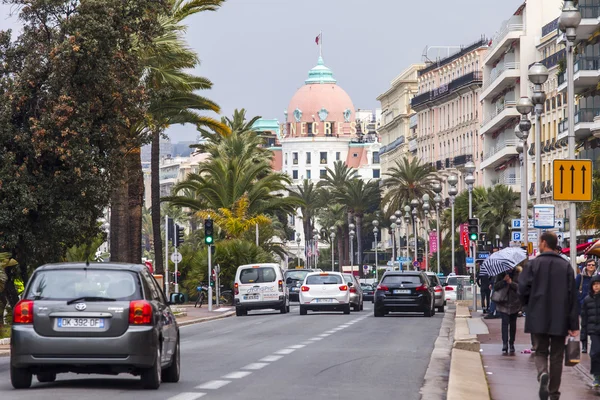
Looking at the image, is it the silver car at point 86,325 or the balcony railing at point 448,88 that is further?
the balcony railing at point 448,88

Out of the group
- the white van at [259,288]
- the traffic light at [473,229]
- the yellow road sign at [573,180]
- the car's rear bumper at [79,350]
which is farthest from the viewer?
the traffic light at [473,229]

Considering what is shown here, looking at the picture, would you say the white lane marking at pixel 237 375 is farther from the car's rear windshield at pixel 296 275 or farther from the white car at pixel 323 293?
the car's rear windshield at pixel 296 275

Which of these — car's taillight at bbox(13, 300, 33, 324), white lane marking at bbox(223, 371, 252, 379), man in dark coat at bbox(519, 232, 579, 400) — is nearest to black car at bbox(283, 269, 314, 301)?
white lane marking at bbox(223, 371, 252, 379)

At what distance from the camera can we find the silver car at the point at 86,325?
16.2m

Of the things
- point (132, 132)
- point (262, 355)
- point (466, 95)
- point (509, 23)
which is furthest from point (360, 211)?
point (262, 355)

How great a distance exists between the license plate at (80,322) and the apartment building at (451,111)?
10864cm

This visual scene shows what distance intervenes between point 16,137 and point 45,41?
288 cm

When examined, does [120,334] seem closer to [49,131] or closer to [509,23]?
[49,131]

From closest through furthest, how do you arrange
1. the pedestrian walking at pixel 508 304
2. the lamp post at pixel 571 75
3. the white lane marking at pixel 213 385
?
the white lane marking at pixel 213 385
the lamp post at pixel 571 75
the pedestrian walking at pixel 508 304

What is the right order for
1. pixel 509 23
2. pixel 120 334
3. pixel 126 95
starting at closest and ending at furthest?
pixel 120 334
pixel 126 95
pixel 509 23

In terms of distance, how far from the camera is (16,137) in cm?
3319

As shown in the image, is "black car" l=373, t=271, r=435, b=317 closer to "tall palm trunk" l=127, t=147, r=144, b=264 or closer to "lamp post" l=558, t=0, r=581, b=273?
"tall palm trunk" l=127, t=147, r=144, b=264

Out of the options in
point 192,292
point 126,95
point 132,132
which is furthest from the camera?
point 192,292

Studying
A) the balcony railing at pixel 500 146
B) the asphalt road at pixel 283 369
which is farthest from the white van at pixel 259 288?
the balcony railing at pixel 500 146
